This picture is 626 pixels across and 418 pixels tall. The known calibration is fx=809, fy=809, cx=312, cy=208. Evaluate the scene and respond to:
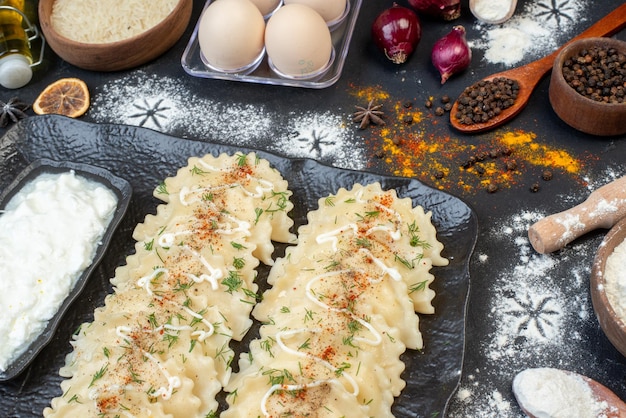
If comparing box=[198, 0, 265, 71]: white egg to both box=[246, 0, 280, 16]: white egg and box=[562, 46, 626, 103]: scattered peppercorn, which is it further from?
box=[562, 46, 626, 103]: scattered peppercorn

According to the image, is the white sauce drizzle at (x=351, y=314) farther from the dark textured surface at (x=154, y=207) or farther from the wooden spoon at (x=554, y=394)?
the wooden spoon at (x=554, y=394)

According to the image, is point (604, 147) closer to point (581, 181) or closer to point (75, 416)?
point (581, 181)

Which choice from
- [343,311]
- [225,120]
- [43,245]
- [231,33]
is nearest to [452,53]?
[231,33]

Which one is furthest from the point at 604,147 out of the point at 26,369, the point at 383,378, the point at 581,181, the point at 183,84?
the point at 26,369

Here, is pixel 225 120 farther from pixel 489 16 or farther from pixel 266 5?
pixel 489 16

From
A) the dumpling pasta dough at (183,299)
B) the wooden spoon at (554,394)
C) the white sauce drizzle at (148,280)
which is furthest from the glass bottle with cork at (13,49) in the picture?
the wooden spoon at (554,394)

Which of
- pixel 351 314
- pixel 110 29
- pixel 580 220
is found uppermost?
pixel 580 220

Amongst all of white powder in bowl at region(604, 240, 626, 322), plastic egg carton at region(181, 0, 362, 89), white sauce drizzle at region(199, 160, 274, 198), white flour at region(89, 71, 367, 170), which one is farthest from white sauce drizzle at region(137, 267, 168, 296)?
white powder in bowl at region(604, 240, 626, 322)
